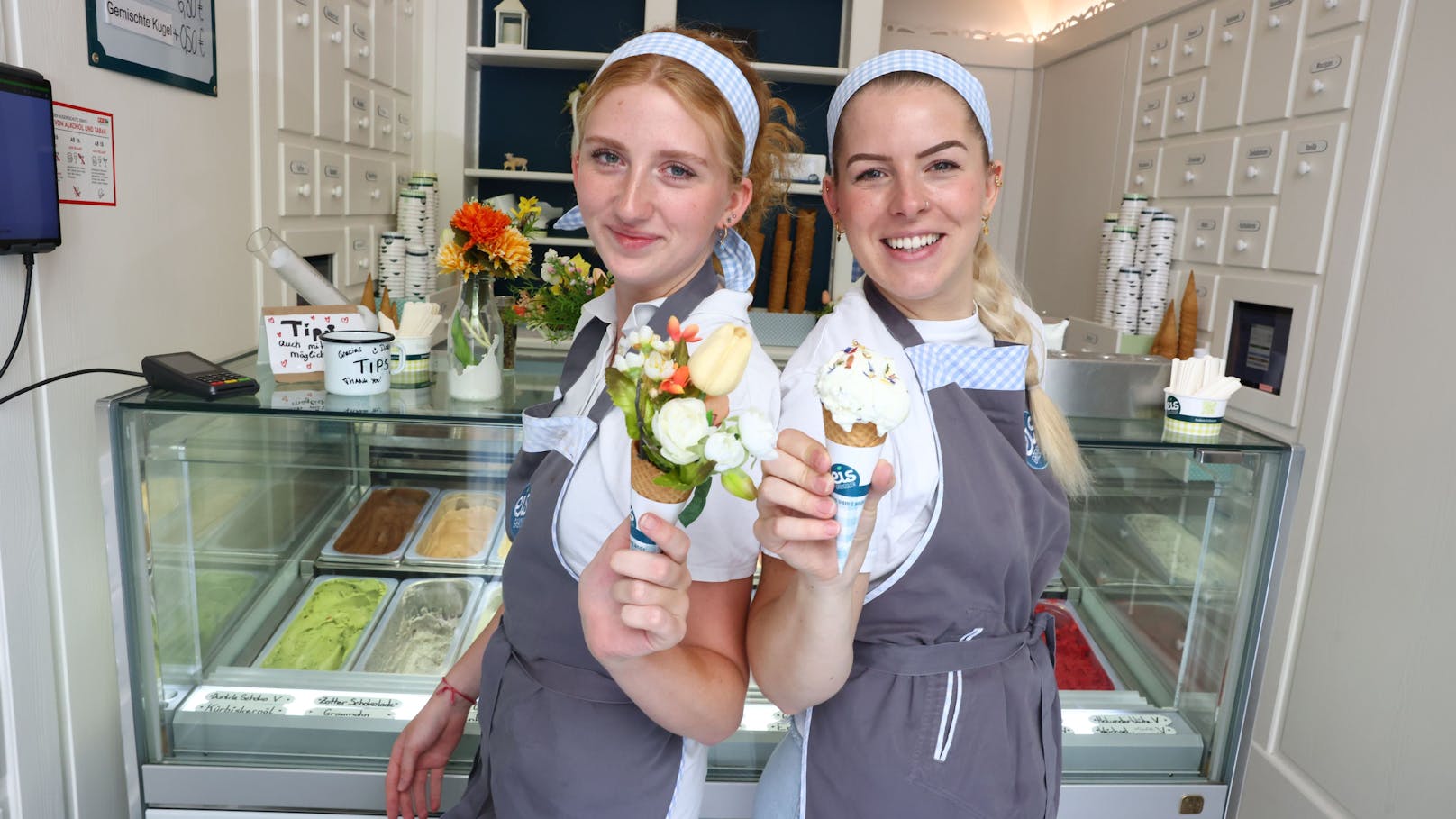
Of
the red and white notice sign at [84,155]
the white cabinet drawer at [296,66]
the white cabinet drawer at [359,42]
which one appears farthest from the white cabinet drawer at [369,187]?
the red and white notice sign at [84,155]

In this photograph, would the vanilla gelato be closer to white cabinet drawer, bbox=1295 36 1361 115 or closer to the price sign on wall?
the price sign on wall

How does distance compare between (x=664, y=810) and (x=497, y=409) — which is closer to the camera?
(x=664, y=810)

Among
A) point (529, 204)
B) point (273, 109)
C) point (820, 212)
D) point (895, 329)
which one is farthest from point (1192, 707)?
point (820, 212)

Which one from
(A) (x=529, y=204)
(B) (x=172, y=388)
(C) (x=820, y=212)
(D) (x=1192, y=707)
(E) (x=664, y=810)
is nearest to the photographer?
(E) (x=664, y=810)

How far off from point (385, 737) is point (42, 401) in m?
0.83

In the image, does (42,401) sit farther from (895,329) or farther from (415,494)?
(895,329)

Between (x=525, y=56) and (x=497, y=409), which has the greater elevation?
(x=525, y=56)

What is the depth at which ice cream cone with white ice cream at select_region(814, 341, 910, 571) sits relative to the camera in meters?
0.77

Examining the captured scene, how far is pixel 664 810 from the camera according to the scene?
1063 mm

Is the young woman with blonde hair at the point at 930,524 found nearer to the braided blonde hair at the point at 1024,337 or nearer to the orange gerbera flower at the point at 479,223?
the braided blonde hair at the point at 1024,337

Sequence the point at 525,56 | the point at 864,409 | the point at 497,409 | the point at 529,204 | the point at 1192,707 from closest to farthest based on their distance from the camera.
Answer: the point at 864,409 → the point at 497,409 → the point at 1192,707 → the point at 529,204 → the point at 525,56

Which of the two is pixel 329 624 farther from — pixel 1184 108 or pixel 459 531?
pixel 1184 108

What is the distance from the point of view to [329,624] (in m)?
1.74

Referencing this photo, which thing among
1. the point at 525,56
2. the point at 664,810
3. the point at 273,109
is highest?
the point at 525,56
